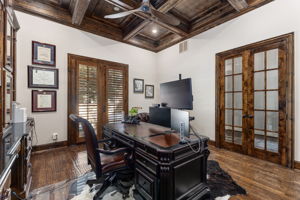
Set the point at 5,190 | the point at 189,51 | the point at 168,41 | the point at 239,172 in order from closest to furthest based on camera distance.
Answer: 1. the point at 5,190
2. the point at 239,172
3. the point at 189,51
4. the point at 168,41

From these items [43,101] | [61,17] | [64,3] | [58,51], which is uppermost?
[64,3]

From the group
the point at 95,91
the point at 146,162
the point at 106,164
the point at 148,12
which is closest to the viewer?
the point at 146,162

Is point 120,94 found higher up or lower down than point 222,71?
lower down

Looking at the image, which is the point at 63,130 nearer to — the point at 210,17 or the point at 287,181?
the point at 287,181

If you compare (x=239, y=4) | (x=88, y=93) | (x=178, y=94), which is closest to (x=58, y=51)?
(x=88, y=93)

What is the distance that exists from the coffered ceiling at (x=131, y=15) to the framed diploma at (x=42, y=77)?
4.18ft

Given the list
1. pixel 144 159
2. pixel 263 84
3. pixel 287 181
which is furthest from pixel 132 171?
pixel 263 84

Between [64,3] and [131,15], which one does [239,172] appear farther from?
[64,3]

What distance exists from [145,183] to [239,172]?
1.81m

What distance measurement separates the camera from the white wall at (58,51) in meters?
3.04

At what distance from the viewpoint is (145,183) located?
5.11 ft

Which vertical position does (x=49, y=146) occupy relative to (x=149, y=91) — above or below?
below

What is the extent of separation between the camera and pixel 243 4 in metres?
2.91

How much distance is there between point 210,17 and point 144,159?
3864mm
